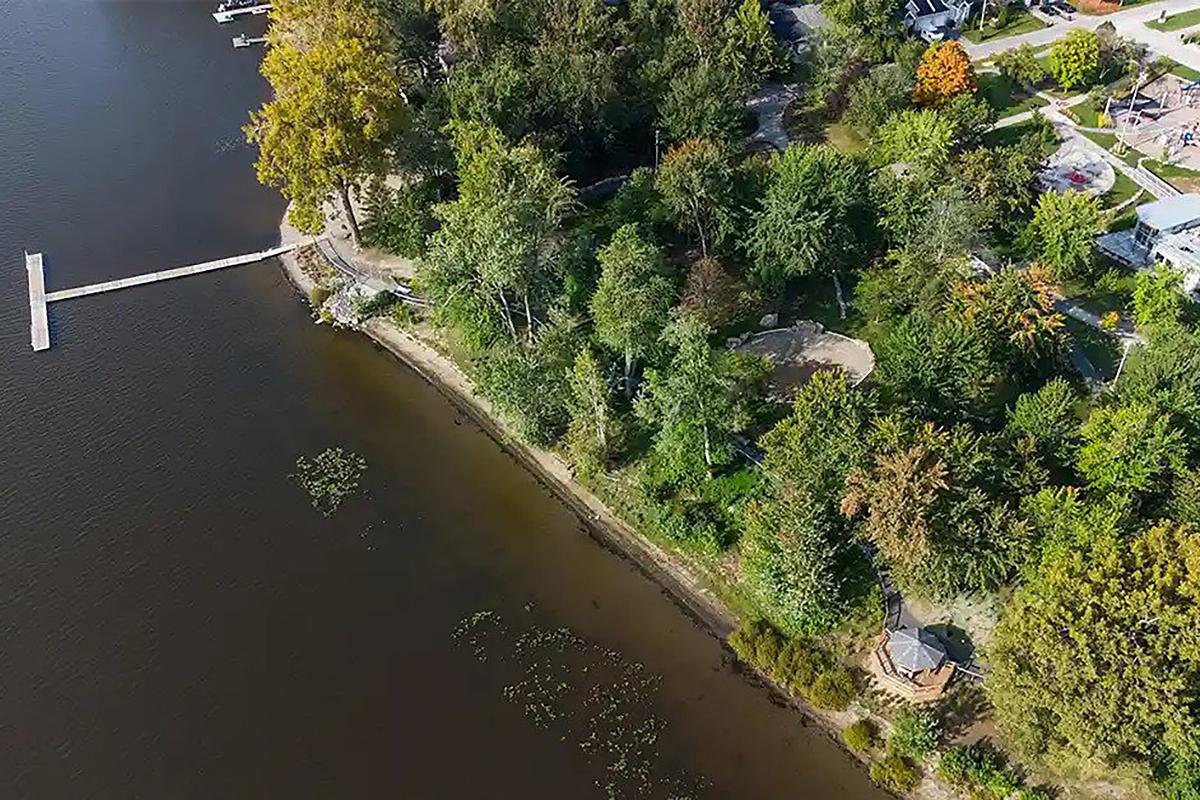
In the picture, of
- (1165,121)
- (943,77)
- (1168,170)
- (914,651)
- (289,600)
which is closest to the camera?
(914,651)

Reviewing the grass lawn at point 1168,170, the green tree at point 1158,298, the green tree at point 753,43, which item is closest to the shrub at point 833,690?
the green tree at point 1158,298

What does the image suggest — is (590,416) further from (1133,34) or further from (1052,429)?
(1133,34)

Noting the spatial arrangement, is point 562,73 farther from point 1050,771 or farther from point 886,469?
point 1050,771

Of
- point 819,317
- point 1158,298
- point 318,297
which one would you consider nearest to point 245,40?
point 318,297

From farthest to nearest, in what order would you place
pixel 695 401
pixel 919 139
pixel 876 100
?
1. pixel 876 100
2. pixel 919 139
3. pixel 695 401

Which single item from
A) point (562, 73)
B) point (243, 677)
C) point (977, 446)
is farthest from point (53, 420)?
point (977, 446)

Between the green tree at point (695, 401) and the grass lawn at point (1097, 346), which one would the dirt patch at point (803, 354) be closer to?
the green tree at point (695, 401)
